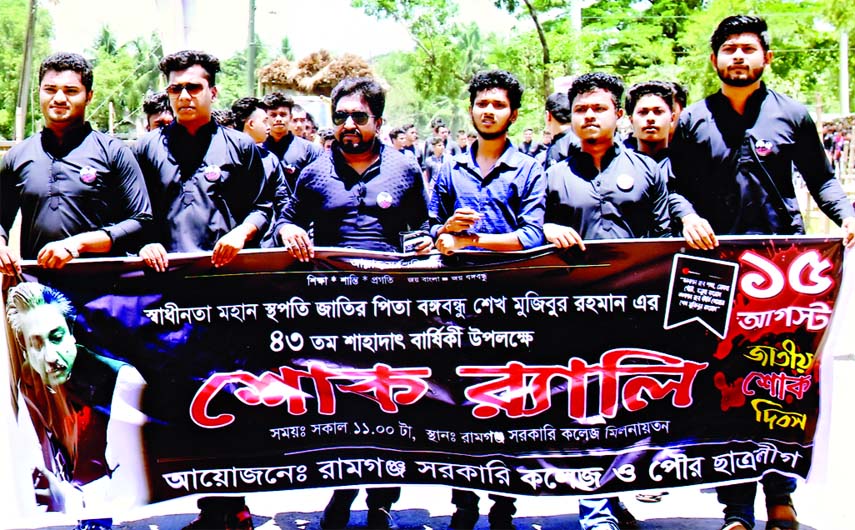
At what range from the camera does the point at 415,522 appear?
432cm

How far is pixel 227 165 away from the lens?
4.12 m

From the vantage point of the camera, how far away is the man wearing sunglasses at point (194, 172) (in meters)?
4.06

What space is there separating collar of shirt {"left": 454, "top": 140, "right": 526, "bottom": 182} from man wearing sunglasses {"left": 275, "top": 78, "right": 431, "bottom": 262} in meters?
0.24

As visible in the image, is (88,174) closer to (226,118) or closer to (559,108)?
(226,118)

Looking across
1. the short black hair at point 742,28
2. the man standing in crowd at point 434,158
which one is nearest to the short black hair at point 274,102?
the short black hair at point 742,28

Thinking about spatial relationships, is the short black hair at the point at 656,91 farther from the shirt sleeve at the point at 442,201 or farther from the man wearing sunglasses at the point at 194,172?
the man wearing sunglasses at the point at 194,172

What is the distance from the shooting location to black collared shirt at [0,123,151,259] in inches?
150

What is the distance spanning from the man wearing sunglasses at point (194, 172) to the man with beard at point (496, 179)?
34.8 inches

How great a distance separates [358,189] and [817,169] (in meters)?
2.01

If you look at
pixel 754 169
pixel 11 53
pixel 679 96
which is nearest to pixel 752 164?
pixel 754 169

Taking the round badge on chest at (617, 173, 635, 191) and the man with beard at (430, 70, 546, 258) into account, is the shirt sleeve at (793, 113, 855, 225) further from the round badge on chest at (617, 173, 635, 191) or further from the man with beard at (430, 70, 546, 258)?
the man with beard at (430, 70, 546, 258)

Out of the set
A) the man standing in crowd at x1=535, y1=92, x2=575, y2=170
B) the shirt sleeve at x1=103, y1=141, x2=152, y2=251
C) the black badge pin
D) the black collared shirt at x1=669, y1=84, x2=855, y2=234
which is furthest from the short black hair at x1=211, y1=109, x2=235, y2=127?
the black badge pin

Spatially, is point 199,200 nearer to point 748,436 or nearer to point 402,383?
point 402,383

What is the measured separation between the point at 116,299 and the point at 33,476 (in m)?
0.82
